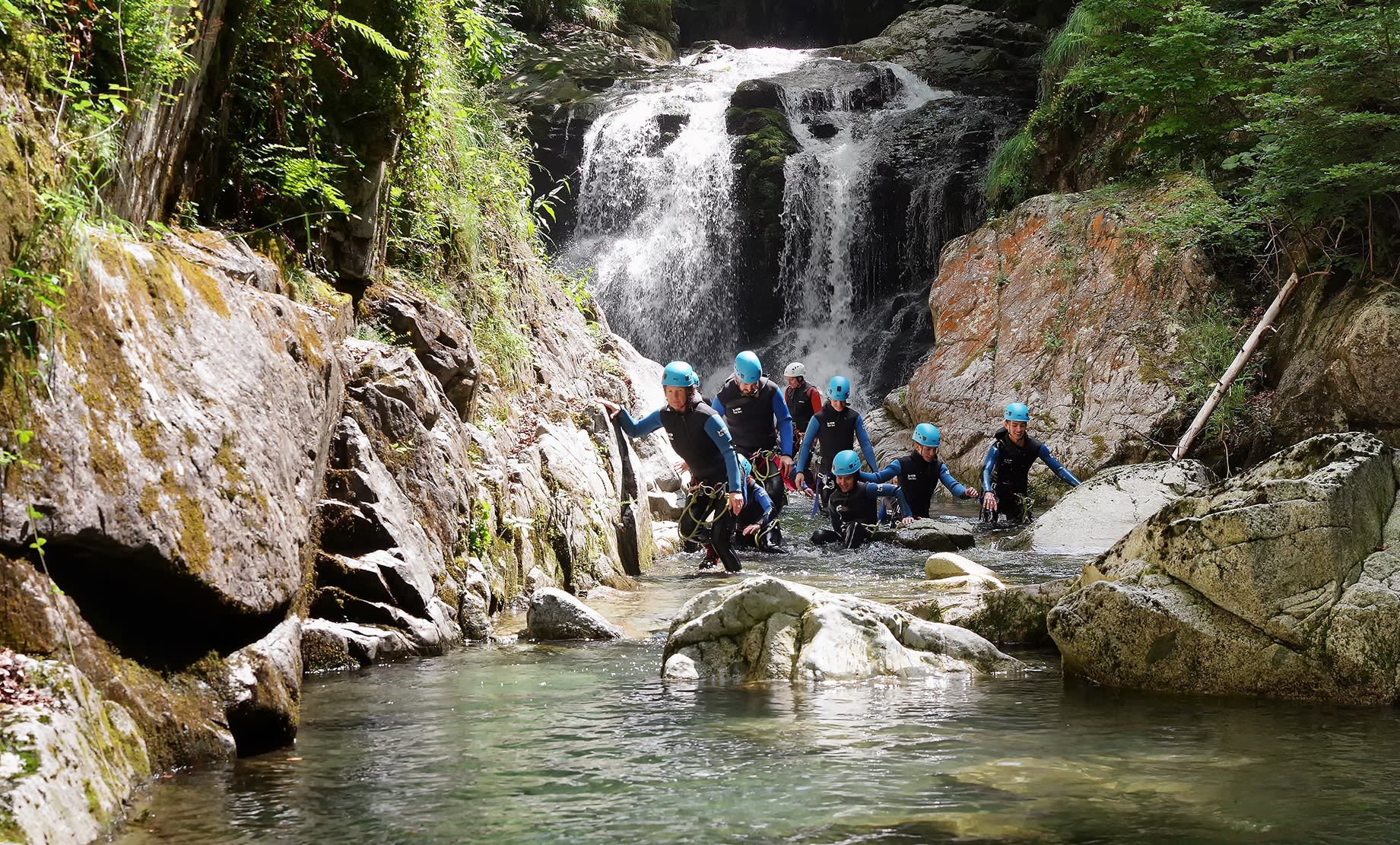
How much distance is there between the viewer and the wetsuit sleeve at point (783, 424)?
12.0 metres

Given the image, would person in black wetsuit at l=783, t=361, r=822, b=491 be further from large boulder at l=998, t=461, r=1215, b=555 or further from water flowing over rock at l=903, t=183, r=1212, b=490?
water flowing over rock at l=903, t=183, r=1212, b=490

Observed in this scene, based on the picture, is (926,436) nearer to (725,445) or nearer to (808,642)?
(725,445)

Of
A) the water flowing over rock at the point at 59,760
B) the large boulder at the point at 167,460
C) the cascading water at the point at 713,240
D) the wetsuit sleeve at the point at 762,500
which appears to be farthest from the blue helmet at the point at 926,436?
the water flowing over rock at the point at 59,760

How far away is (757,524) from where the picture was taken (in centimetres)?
1200

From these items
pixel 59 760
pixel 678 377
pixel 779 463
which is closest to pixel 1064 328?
pixel 779 463

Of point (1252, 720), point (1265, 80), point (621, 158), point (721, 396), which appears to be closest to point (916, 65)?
point (621, 158)

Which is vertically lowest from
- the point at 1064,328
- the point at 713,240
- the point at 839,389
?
the point at 839,389

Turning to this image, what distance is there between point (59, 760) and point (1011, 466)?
12.2m

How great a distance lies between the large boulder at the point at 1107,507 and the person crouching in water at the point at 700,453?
354 centimetres

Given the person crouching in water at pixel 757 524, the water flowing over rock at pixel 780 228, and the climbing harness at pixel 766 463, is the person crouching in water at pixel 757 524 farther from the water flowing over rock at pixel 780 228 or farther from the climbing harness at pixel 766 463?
the water flowing over rock at pixel 780 228

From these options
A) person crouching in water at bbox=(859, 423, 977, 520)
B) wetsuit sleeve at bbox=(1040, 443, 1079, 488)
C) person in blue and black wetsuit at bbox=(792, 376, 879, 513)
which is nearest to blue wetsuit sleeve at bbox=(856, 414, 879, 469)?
person in blue and black wetsuit at bbox=(792, 376, 879, 513)

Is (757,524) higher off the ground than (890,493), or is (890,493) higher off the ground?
(890,493)

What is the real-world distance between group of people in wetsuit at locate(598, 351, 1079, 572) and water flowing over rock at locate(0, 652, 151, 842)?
6491mm

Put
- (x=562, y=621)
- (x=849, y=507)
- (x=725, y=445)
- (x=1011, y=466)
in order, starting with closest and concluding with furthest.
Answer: (x=562, y=621), (x=725, y=445), (x=849, y=507), (x=1011, y=466)
